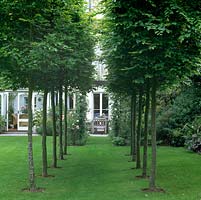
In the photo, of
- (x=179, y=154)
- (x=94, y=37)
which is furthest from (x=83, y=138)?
(x=94, y=37)

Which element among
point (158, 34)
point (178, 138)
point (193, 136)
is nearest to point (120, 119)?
point (178, 138)

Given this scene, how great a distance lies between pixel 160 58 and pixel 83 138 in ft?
39.1

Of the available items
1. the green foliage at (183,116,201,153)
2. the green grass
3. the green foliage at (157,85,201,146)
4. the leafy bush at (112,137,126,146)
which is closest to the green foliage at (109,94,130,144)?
the leafy bush at (112,137,126,146)

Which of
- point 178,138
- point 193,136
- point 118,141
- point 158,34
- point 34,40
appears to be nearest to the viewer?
point 158,34

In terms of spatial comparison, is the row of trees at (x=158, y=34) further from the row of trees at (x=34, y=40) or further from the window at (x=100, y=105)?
the window at (x=100, y=105)

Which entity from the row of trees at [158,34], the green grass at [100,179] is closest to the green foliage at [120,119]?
the green grass at [100,179]

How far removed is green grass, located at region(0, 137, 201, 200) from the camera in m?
7.67

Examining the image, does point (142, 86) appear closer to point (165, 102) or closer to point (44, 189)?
point (44, 189)

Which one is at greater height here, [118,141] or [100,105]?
[100,105]

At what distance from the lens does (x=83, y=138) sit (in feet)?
62.4

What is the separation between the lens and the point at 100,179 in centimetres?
944

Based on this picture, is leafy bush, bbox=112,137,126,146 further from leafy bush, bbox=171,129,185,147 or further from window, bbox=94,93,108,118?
window, bbox=94,93,108,118

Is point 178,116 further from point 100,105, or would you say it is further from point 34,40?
point 34,40

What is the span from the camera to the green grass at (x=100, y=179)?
7.67 m
